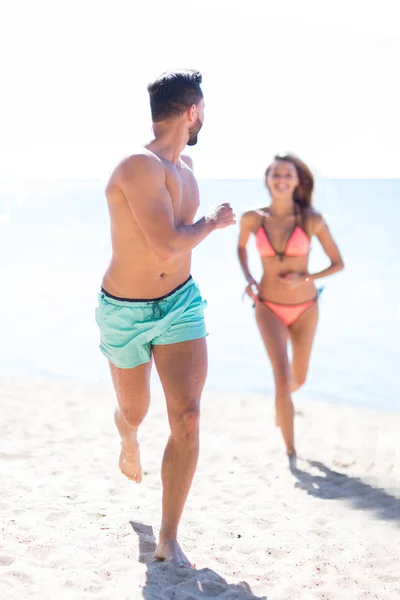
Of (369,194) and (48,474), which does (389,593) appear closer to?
(48,474)

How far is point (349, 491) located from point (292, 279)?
1531mm

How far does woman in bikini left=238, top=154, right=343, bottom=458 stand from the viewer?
5434 mm

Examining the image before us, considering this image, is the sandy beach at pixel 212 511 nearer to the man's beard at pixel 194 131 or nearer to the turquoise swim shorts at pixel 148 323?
the turquoise swim shorts at pixel 148 323

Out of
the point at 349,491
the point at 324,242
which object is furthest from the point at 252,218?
the point at 349,491

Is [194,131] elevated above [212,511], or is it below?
above

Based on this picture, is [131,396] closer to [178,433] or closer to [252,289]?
[178,433]

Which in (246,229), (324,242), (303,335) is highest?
(246,229)

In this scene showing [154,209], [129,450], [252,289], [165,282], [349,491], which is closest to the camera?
[154,209]

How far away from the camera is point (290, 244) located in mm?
5449

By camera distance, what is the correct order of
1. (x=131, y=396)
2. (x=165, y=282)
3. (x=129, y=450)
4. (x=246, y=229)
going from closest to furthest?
(x=165, y=282)
(x=131, y=396)
(x=129, y=450)
(x=246, y=229)

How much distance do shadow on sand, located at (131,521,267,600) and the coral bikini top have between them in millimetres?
2649

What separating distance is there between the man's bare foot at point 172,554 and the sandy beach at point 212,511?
0.05 meters

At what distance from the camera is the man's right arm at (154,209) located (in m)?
3.12

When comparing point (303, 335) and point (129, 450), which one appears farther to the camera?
point (303, 335)
